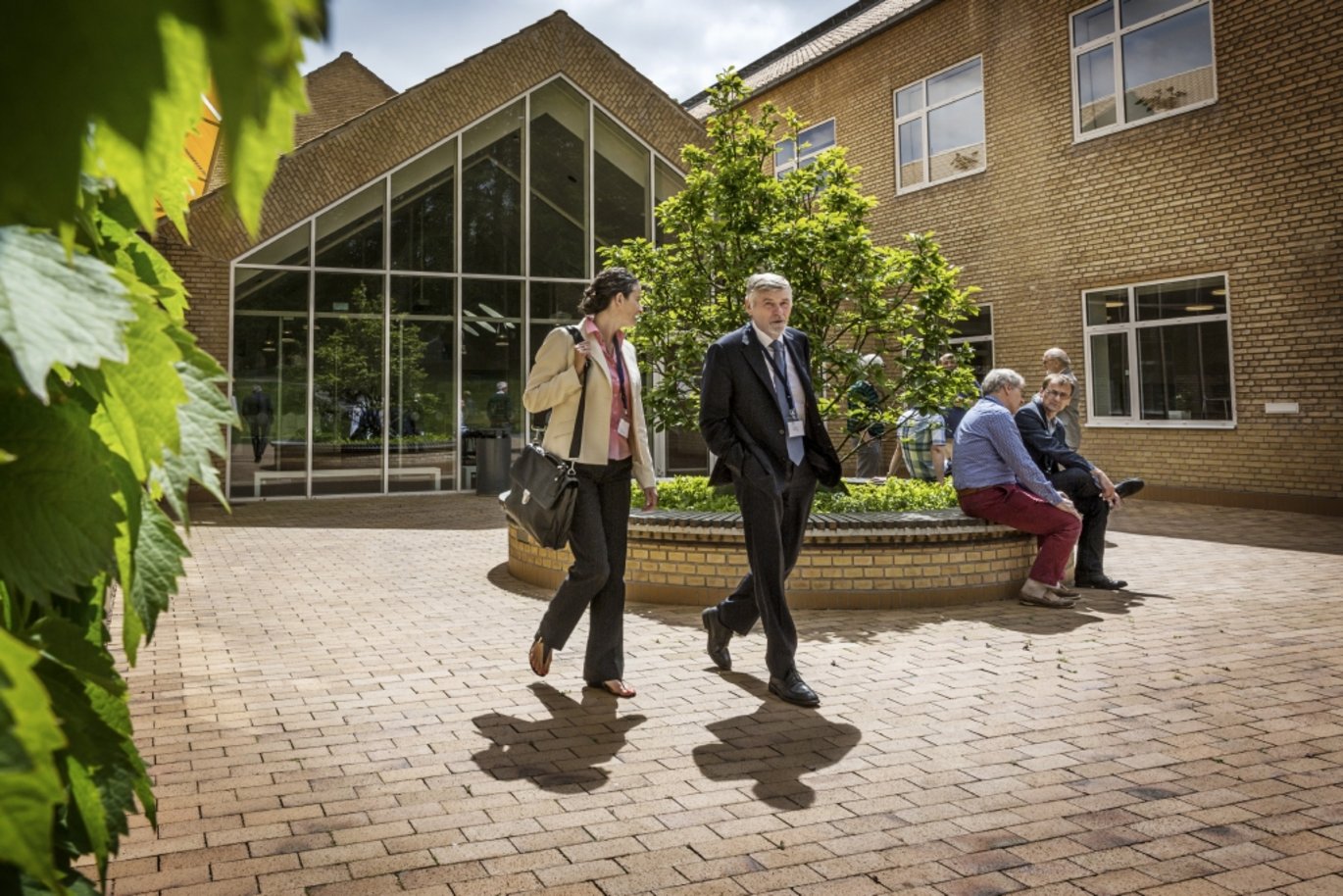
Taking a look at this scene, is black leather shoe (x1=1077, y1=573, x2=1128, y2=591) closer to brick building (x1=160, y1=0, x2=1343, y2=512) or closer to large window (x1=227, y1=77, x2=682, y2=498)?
brick building (x1=160, y1=0, x2=1343, y2=512)

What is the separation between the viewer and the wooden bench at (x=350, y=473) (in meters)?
17.0

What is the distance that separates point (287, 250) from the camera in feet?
56.1

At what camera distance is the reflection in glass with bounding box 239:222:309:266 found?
55.4 feet

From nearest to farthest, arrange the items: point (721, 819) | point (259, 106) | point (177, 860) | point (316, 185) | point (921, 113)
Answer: point (259, 106) → point (177, 860) → point (721, 819) → point (316, 185) → point (921, 113)

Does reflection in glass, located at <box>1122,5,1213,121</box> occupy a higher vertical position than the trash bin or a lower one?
higher

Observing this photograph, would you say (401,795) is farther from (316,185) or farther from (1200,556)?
(316,185)

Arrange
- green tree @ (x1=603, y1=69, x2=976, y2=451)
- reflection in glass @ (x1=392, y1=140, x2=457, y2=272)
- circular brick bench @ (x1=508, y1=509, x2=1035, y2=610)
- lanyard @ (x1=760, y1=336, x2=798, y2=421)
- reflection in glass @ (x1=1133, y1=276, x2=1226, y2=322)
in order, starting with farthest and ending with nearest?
reflection in glass @ (x1=392, y1=140, x2=457, y2=272), reflection in glass @ (x1=1133, y1=276, x2=1226, y2=322), green tree @ (x1=603, y1=69, x2=976, y2=451), circular brick bench @ (x1=508, y1=509, x2=1035, y2=610), lanyard @ (x1=760, y1=336, x2=798, y2=421)

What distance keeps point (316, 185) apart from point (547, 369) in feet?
42.9

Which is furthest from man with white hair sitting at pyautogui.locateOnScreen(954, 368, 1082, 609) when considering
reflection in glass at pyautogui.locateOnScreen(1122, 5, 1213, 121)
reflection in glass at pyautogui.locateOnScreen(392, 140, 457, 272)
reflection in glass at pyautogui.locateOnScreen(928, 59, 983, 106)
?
reflection in glass at pyautogui.locateOnScreen(928, 59, 983, 106)

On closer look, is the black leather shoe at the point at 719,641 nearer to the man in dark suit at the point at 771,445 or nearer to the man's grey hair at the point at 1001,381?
the man in dark suit at the point at 771,445

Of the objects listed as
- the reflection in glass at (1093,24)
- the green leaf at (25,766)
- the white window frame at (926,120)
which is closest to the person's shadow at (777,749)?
the green leaf at (25,766)

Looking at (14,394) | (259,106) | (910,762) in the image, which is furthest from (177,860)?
(259,106)

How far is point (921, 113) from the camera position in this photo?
2067cm

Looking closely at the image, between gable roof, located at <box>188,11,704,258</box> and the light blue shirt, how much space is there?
11.7m
